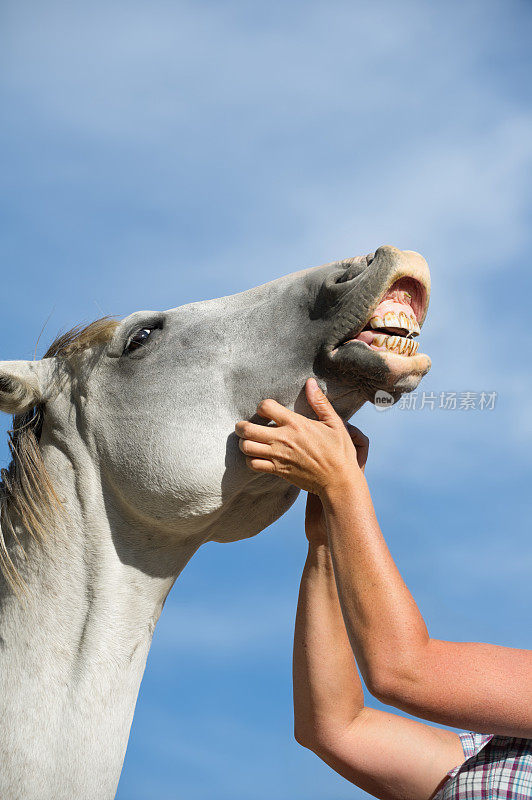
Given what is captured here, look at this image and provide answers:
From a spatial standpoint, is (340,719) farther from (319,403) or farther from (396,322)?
(396,322)

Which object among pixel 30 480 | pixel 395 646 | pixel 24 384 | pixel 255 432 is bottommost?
pixel 395 646

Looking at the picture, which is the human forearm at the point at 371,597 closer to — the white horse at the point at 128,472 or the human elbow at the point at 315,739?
the white horse at the point at 128,472

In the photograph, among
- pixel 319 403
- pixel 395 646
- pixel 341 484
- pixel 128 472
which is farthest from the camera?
pixel 128 472

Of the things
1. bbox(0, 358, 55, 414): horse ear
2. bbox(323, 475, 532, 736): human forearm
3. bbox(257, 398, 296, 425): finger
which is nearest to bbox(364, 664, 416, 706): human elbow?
bbox(323, 475, 532, 736): human forearm

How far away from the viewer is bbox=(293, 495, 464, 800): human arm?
8.71 feet

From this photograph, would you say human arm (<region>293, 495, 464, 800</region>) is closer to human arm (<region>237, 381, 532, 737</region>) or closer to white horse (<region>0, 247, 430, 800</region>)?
white horse (<region>0, 247, 430, 800</region>)

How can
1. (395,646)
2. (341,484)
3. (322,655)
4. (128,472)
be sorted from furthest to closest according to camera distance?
(322,655)
(128,472)
(341,484)
(395,646)

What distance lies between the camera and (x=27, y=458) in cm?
244

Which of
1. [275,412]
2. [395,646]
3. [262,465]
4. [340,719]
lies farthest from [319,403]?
[340,719]

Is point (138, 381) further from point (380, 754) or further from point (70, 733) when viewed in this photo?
point (380, 754)

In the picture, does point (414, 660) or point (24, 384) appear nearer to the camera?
point (414, 660)

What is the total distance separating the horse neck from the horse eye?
1.47 ft

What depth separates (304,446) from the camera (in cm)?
205

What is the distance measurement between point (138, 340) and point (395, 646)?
1324mm
